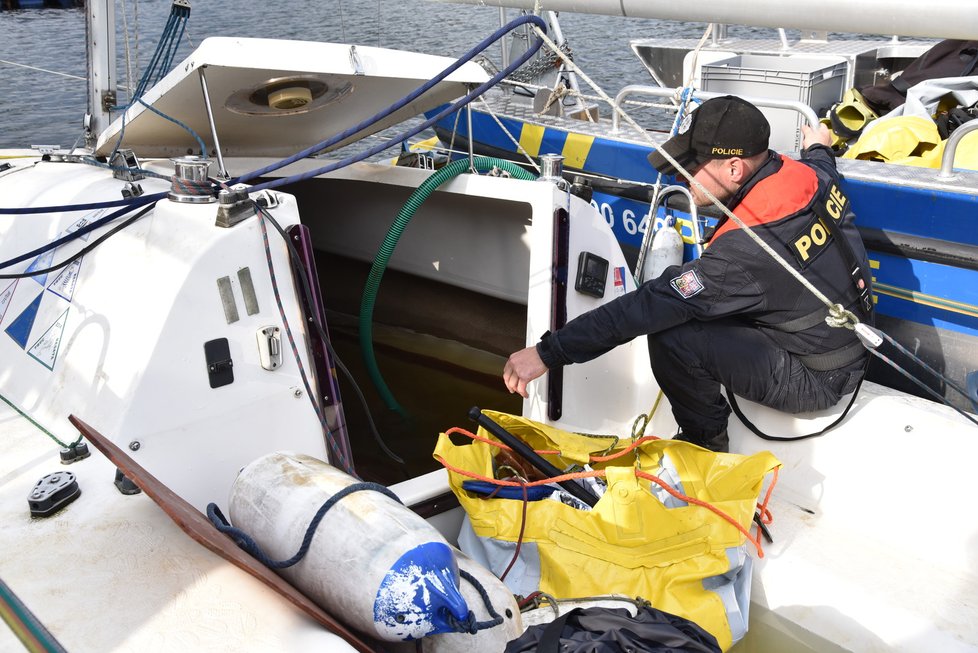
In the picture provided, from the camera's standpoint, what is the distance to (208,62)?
2729mm

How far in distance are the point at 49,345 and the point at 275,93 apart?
1184 mm

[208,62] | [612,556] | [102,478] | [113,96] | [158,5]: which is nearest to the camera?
[102,478]

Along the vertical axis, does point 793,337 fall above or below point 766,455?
above

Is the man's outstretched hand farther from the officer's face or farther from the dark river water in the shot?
the dark river water

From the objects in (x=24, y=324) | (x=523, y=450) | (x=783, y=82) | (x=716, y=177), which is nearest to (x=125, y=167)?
(x=24, y=324)

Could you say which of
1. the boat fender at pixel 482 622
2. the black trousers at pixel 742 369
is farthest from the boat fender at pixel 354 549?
the black trousers at pixel 742 369

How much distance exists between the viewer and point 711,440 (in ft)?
9.46

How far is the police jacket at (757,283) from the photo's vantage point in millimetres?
2521

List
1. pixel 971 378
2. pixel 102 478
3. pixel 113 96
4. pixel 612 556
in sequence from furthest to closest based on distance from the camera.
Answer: pixel 113 96 < pixel 971 378 < pixel 612 556 < pixel 102 478

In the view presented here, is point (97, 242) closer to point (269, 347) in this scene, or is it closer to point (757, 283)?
point (269, 347)

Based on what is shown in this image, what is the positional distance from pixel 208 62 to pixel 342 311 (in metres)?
2.48

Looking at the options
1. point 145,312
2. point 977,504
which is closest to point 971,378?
point 977,504

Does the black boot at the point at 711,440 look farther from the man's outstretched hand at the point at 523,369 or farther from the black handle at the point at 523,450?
the man's outstretched hand at the point at 523,369

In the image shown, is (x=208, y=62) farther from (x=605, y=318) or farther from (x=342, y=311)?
(x=342, y=311)
